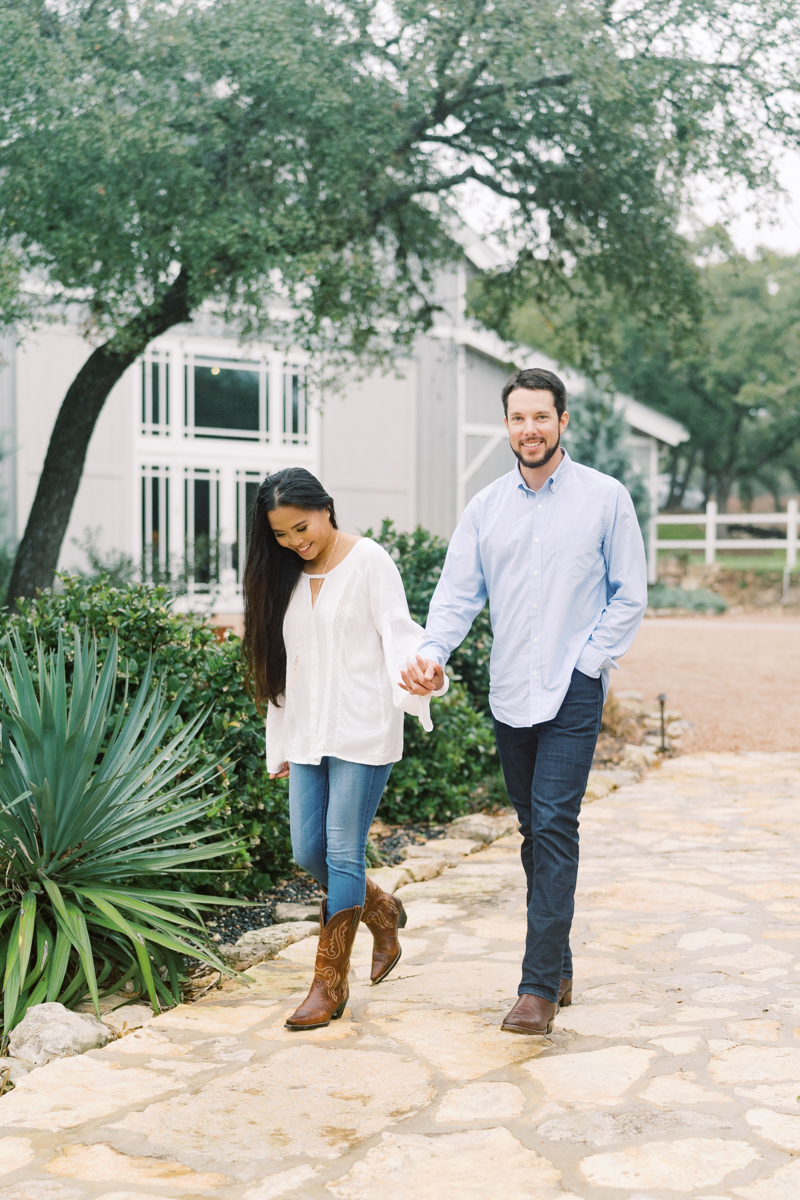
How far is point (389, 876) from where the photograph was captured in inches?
217

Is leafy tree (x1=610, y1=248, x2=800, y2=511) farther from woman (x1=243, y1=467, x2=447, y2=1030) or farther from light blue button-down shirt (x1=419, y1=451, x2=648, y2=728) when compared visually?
woman (x1=243, y1=467, x2=447, y2=1030)

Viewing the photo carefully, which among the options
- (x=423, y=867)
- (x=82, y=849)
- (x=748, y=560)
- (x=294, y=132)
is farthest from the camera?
(x=748, y=560)

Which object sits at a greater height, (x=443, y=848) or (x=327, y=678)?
(x=327, y=678)

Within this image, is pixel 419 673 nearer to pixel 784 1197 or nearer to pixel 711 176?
pixel 784 1197

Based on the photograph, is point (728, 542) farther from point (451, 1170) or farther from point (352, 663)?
point (451, 1170)

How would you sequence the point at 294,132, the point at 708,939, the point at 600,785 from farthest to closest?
the point at 294,132
the point at 600,785
the point at 708,939

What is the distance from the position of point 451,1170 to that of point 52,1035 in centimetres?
137

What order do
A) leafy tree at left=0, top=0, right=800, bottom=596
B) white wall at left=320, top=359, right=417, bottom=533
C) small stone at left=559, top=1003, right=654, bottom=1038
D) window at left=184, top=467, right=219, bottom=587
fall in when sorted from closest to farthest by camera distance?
small stone at left=559, top=1003, right=654, bottom=1038, leafy tree at left=0, top=0, right=800, bottom=596, window at left=184, top=467, right=219, bottom=587, white wall at left=320, top=359, right=417, bottom=533

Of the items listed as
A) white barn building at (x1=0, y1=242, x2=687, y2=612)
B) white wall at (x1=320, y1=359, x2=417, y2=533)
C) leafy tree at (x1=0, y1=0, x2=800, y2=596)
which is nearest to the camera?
leafy tree at (x1=0, y1=0, x2=800, y2=596)

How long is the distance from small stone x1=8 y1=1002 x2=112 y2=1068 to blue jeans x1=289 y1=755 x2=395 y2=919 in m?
0.78

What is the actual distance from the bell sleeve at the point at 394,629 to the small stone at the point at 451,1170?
1.17 meters

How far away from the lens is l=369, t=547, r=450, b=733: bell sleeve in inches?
140

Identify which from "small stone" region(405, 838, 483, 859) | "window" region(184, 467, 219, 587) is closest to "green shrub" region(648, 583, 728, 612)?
"window" region(184, 467, 219, 587)

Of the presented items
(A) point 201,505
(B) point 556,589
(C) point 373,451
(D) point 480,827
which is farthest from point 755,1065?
(C) point 373,451
